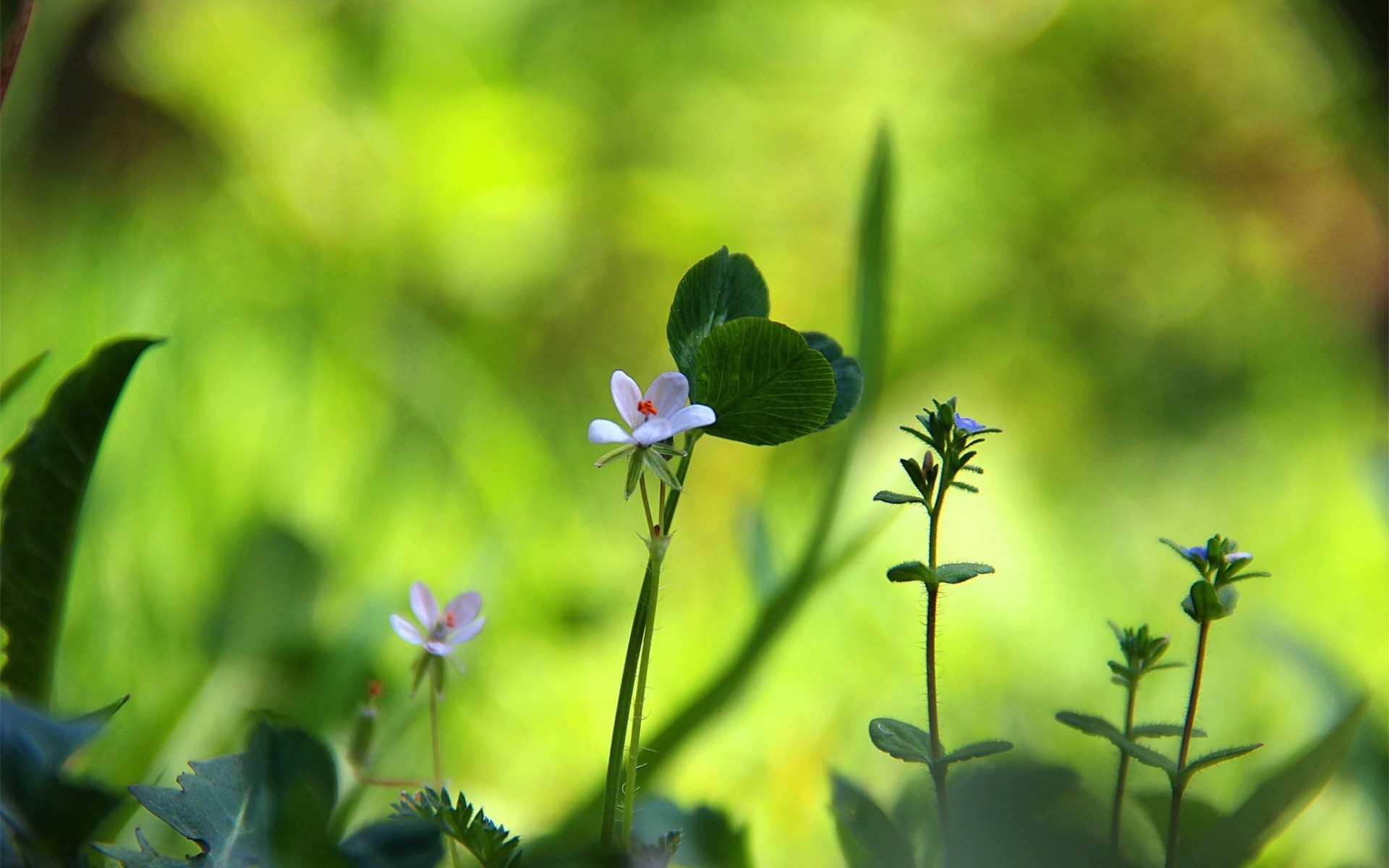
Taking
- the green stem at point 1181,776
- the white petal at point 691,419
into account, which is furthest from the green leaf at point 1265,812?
the white petal at point 691,419

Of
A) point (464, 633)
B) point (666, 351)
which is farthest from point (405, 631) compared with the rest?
point (666, 351)

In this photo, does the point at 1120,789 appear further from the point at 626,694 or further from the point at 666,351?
the point at 666,351

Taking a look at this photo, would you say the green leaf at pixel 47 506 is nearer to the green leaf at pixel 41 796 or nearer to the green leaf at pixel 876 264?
→ the green leaf at pixel 41 796

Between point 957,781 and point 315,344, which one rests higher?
point 315,344

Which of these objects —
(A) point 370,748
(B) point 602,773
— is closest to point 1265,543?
(B) point 602,773

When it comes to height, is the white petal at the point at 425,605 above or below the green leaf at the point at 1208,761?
above

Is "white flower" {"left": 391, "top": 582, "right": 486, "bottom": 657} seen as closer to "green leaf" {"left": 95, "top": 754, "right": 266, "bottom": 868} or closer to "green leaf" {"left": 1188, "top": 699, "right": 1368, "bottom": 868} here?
"green leaf" {"left": 95, "top": 754, "right": 266, "bottom": 868}

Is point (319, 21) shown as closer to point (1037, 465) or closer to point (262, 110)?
point (262, 110)

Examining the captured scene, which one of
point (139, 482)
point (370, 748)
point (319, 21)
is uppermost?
point (319, 21)
